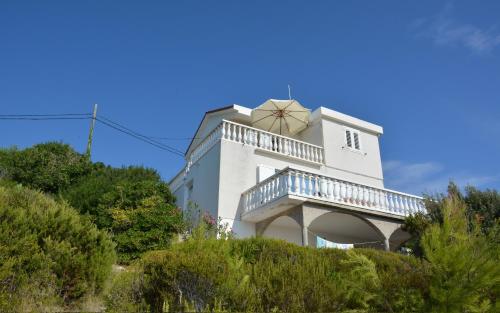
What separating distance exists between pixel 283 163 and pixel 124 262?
742 cm

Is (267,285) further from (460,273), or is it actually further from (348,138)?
(348,138)

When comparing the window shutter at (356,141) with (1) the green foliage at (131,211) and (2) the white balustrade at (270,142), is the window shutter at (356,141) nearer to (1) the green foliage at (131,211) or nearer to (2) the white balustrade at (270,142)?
(2) the white balustrade at (270,142)

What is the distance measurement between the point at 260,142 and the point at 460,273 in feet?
38.0

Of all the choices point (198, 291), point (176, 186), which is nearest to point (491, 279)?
point (198, 291)

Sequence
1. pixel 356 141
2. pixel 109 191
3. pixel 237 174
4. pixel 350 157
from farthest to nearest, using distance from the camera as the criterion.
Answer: pixel 356 141, pixel 350 157, pixel 237 174, pixel 109 191

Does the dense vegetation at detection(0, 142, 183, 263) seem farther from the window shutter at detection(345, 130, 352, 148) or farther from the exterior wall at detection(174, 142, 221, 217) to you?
the window shutter at detection(345, 130, 352, 148)

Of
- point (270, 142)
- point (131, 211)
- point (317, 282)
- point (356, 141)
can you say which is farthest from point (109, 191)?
point (356, 141)

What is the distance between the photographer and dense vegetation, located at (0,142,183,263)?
12727mm

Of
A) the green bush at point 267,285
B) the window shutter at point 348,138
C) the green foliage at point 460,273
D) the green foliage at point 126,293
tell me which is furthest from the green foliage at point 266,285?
the window shutter at point 348,138

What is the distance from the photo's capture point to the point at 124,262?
11.9 meters

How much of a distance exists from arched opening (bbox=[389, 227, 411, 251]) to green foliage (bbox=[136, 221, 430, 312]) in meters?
9.51

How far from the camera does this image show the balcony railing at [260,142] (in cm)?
1606

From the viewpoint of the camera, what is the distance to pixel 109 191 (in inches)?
570

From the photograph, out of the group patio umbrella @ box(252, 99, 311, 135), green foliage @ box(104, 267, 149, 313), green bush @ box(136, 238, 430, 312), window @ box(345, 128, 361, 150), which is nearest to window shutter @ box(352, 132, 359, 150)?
window @ box(345, 128, 361, 150)
